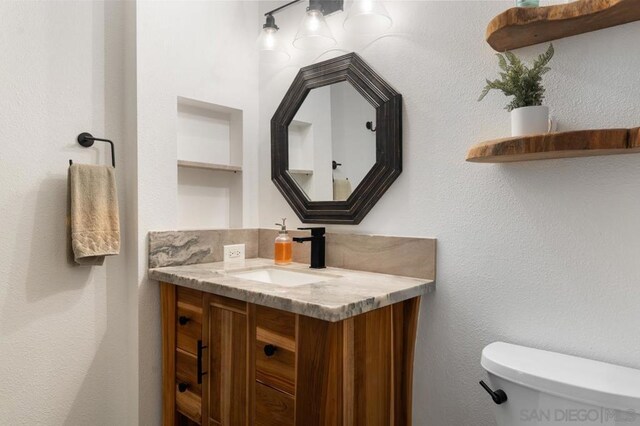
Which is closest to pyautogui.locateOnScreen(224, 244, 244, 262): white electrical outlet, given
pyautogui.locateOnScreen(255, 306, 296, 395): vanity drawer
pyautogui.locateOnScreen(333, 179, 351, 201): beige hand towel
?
pyautogui.locateOnScreen(333, 179, 351, 201): beige hand towel

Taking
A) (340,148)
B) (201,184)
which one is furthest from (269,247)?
(340,148)

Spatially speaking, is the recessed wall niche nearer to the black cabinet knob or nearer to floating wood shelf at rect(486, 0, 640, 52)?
the black cabinet knob

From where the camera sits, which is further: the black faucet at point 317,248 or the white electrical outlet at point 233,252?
the white electrical outlet at point 233,252

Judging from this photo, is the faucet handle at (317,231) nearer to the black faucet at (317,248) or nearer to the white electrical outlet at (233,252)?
the black faucet at (317,248)

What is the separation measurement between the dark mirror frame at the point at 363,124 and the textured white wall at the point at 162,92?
320mm

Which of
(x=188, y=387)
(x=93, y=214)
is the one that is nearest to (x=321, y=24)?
(x=93, y=214)

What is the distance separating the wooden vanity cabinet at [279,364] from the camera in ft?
3.51

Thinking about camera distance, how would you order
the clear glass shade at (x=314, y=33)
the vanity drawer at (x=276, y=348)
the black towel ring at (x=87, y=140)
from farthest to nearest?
the clear glass shade at (x=314, y=33), the black towel ring at (x=87, y=140), the vanity drawer at (x=276, y=348)

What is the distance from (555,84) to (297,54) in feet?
3.69

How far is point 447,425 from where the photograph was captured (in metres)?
1.33

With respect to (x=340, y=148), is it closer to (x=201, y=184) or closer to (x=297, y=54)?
(x=297, y=54)

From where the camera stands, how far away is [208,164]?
A: 5.98 feet

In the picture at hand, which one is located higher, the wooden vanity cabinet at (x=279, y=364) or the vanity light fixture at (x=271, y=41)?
the vanity light fixture at (x=271, y=41)

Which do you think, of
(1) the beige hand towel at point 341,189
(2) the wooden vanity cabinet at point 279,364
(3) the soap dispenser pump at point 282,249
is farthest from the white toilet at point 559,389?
(3) the soap dispenser pump at point 282,249
